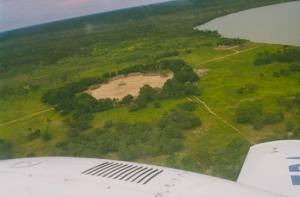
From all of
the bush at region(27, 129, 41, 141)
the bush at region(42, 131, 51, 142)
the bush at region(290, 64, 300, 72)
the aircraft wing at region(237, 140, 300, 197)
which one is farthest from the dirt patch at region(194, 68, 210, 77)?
the aircraft wing at region(237, 140, 300, 197)

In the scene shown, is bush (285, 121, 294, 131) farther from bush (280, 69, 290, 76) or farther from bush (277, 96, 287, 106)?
bush (280, 69, 290, 76)

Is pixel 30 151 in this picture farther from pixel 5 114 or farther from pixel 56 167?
pixel 56 167

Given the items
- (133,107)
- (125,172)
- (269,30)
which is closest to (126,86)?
(133,107)

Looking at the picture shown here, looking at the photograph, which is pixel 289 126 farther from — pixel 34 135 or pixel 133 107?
pixel 34 135

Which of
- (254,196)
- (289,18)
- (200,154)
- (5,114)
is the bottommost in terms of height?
(200,154)

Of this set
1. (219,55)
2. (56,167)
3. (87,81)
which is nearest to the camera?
(56,167)

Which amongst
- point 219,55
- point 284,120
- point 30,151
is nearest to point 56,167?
point 30,151

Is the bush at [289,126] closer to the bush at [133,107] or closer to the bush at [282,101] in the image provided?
the bush at [282,101]
